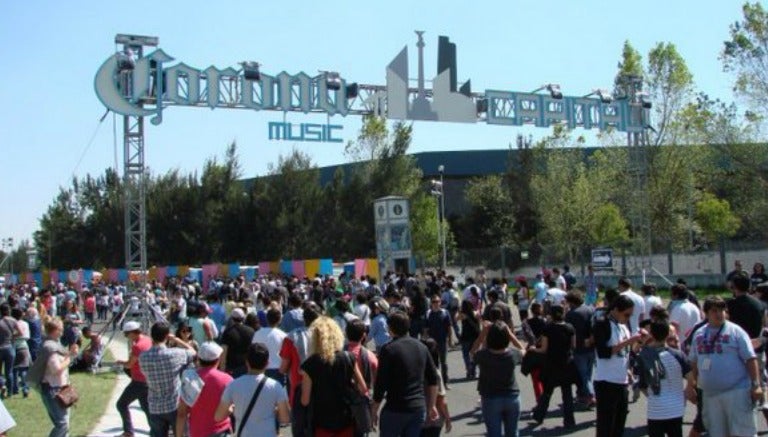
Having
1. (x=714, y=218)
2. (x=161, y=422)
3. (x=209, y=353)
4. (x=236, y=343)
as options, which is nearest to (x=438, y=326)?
(x=236, y=343)

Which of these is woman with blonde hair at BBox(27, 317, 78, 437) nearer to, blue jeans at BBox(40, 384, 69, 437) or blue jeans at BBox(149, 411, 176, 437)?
blue jeans at BBox(40, 384, 69, 437)

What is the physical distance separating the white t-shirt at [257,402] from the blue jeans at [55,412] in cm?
385

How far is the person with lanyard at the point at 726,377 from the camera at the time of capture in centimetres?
727

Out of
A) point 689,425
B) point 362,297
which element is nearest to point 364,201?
point 362,297

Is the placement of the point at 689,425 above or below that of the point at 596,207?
below

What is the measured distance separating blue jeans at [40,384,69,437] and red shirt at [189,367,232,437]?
314 cm

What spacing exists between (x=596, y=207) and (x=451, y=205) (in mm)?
23956

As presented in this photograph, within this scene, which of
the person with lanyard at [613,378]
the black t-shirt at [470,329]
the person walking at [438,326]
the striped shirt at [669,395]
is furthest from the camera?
the black t-shirt at [470,329]

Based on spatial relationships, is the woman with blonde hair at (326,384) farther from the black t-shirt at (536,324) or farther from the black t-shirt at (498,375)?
the black t-shirt at (536,324)

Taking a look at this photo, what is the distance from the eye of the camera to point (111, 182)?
252ft

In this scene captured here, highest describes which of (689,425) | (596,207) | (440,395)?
(596,207)

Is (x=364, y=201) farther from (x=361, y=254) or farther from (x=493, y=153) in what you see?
(x=493, y=153)

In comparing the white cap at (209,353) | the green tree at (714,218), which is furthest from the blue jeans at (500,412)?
the green tree at (714,218)

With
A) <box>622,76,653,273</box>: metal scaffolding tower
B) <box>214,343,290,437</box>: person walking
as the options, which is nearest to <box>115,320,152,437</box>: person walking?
<box>214,343,290,437</box>: person walking
